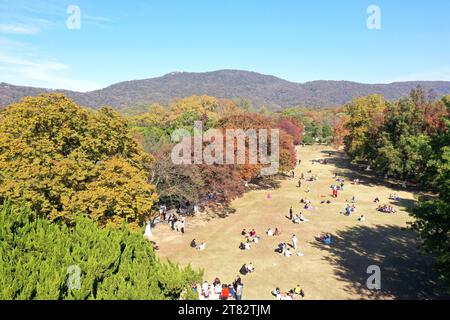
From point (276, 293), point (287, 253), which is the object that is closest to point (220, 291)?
point (276, 293)

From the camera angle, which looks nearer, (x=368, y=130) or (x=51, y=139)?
(x=51, y=139)

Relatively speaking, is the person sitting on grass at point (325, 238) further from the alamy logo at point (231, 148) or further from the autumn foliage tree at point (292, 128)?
the autumn foliage tree at point (292, 128)

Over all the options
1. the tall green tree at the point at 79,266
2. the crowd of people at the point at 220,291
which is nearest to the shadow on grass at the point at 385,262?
the crowd of people at the point at 220,291

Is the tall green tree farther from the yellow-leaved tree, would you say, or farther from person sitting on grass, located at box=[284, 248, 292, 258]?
person sitting on grass, located at box=[284, 248, 292, 258]

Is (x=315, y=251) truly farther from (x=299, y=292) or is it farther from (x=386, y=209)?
(x=386, y=209)

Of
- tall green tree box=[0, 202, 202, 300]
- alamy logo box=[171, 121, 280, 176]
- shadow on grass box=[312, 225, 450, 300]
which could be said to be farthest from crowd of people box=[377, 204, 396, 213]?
tall green tree box=[0, 202, 202, 300]
